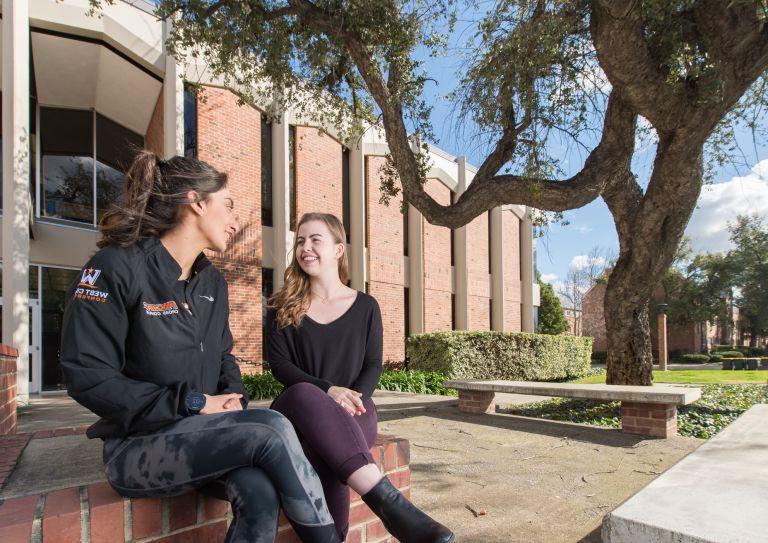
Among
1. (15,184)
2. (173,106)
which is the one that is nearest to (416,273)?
(173,106)

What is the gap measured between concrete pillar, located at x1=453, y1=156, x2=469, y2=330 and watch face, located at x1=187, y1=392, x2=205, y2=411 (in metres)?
17.8

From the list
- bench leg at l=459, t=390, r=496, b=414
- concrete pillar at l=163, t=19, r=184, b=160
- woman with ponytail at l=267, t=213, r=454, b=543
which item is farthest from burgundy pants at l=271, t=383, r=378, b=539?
concrete pillar at l=163, t=19, r=184, b=160

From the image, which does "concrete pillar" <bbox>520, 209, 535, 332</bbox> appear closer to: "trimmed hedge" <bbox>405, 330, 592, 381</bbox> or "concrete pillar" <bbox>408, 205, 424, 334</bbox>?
"trimmed hedge" <bbox>405, 330, 592, 381</bbox>

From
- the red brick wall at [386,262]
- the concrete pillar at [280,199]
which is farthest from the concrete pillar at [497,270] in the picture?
the concrete pillar at [280,199]

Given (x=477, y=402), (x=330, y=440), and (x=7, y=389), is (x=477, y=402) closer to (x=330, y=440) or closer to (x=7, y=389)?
(x=7, y=389)

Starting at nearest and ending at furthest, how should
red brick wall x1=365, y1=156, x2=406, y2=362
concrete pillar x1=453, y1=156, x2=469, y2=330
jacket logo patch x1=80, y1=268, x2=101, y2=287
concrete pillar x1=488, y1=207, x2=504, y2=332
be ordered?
jacket logo patch x1=80, y1=268, x2=101, y2=287 < red brick wall x1=365, y1=156, x2=406, y2=362 < concrete pillar x1=453, y1=156, x2=469, y2=330 < concrete pillar x1=488, y1=207, x2=504, y2=332

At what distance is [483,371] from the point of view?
48.3 ft

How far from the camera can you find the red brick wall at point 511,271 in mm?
22344

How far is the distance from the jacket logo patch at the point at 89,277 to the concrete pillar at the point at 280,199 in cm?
1105

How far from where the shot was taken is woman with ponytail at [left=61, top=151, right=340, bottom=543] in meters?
1.55

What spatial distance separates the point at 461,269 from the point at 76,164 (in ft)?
42.9

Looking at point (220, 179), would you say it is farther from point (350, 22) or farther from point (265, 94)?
point (265, 94)

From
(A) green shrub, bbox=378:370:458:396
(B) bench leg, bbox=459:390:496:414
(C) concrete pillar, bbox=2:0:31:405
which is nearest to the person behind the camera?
(B) bench leg, bbox=459:390:496:414

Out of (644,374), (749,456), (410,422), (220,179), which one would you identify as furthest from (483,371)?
(220,179)
